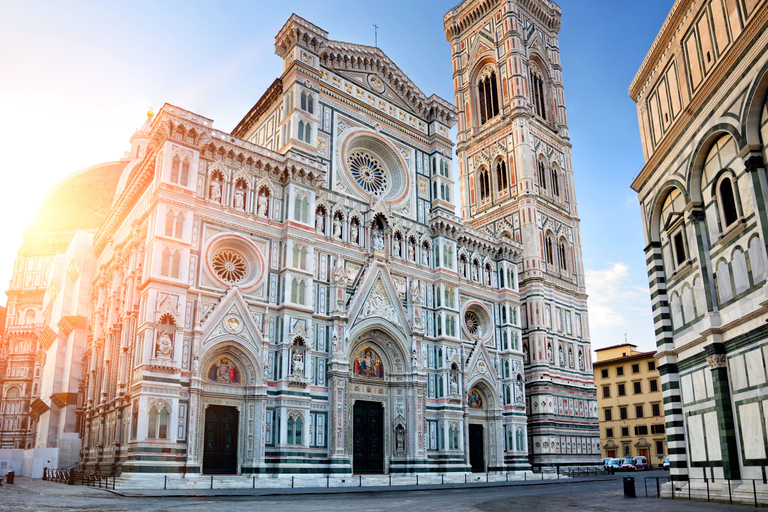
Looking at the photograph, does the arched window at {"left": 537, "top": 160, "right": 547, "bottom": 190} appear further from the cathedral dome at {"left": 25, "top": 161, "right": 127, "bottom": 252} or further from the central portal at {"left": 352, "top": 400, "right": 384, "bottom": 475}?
the cathedral dome at {"left": 25, "top": 161, "right": 127, "bottom": 252}

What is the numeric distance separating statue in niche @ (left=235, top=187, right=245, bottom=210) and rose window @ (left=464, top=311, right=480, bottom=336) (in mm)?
17524

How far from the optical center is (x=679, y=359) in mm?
20250

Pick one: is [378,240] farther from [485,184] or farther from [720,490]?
[720,490]

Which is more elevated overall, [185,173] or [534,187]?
[534,187]

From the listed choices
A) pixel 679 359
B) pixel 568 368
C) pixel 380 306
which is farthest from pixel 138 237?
pixel 568 368

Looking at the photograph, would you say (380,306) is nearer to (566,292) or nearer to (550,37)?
(566,292)

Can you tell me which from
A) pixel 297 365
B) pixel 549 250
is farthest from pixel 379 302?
pixel 549 250

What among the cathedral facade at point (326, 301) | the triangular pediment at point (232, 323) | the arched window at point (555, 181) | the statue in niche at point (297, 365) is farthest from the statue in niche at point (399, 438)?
the arched window at point (555, 181)

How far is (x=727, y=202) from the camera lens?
17.0m

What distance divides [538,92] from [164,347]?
4318 centimetres

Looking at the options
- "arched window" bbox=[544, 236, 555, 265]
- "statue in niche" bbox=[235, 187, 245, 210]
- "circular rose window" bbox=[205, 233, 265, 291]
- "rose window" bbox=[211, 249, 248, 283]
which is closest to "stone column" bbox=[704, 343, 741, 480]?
"circular rose window" bbox=[205, 233, 265, 291]

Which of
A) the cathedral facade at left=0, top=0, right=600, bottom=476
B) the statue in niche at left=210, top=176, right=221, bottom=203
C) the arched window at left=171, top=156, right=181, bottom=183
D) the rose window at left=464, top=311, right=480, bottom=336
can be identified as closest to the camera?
the cathedral facade at left=0, top=0, right=600, bottom=476

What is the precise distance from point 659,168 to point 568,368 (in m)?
30.3

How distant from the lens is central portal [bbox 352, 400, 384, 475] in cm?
3347
